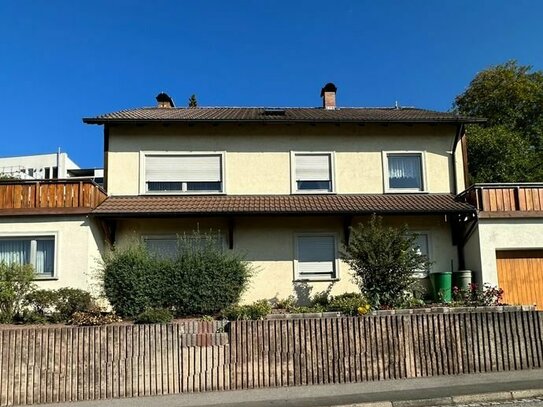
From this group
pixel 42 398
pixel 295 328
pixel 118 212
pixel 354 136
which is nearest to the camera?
pixel 42 398

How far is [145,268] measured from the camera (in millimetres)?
11086

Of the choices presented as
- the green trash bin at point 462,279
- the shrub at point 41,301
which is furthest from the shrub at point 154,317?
→ the green trash bin at point 462,279

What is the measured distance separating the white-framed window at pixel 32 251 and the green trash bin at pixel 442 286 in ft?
35.0

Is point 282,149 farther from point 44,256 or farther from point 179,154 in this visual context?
point 44,256

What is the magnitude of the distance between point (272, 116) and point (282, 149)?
1201mm

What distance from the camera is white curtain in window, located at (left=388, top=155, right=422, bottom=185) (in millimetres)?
15812

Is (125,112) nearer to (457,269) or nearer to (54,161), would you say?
(457,269)

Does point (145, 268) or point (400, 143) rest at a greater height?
point (400, 143)

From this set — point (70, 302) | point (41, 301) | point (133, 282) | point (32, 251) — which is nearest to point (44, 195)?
point (32, 251)

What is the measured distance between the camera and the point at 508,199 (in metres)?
13.8

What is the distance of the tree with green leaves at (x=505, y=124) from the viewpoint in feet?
79.5

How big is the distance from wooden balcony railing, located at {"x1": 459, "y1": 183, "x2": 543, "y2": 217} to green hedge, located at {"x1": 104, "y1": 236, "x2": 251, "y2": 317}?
7509mm

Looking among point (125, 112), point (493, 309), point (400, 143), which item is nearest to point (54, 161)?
point (125, 112)

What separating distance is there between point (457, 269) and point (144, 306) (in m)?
9.32
